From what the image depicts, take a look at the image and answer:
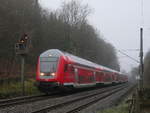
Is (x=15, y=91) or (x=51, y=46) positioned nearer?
(x=15, y=91)

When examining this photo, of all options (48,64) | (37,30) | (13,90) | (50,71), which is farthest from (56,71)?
(37,30)

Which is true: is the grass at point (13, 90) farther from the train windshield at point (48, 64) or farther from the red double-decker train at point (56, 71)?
the train windshield at point (48, 64)

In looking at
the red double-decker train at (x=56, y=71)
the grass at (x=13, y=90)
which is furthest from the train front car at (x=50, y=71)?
the grass at (x=13, y=90)

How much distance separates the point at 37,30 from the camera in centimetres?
3791

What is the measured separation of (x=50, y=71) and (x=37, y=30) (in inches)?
752

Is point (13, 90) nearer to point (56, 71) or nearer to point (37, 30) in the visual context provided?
point (56, 71)

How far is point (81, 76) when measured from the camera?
950 inches

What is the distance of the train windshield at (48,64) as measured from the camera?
782 inches

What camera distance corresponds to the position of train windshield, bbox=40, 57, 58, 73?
19875 mm

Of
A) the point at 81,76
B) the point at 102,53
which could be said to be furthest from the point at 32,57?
the point at 102,53

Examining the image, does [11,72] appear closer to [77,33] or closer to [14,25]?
[14,25]

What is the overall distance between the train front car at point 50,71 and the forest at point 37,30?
2.80 meters

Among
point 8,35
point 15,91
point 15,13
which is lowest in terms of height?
point 15,91

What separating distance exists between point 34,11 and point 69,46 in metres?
12.0
